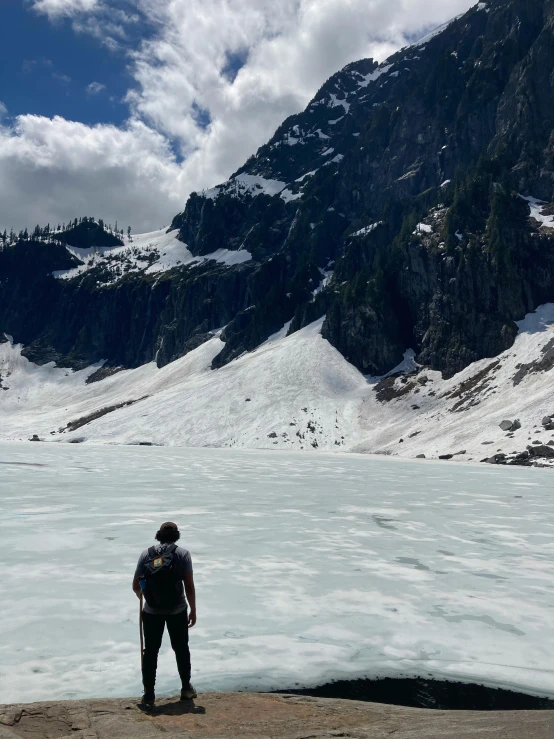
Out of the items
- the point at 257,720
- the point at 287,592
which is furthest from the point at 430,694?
the point at 287,592

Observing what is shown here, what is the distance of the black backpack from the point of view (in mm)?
7832

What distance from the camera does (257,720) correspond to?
686 centimetres

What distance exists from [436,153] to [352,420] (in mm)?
126449

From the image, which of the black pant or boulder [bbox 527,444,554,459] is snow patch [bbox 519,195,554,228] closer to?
boulder [bbox 527,444,554,459]

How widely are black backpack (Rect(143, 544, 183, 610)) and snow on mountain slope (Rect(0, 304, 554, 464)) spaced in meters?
53.5

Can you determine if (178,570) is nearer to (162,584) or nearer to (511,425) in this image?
(162,584)

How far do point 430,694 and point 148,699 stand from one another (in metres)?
4.08

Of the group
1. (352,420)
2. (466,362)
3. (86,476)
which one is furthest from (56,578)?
(466,362)

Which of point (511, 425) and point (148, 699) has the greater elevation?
point (511, 425)

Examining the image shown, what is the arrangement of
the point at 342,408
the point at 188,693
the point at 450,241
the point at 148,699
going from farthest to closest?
the point at 450,241
the point at 342,408
the point at 188,693
the point at 148,699

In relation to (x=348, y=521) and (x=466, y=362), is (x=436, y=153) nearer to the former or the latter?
(x=466, y=362)

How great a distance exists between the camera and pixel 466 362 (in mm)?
101438

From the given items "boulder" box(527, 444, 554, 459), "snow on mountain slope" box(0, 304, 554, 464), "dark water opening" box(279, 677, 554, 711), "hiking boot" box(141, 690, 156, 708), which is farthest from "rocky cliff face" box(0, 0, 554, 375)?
"hiking boot" box(141, 690, 156, 708)

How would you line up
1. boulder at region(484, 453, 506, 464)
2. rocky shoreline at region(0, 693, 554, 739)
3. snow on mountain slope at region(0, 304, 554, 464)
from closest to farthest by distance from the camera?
rocky shoreline at region(0, 693, 554, 739)
boulder at region(484, 453, 506, 464)
snow on mountain slope at region(0, 304, 554, 464)
